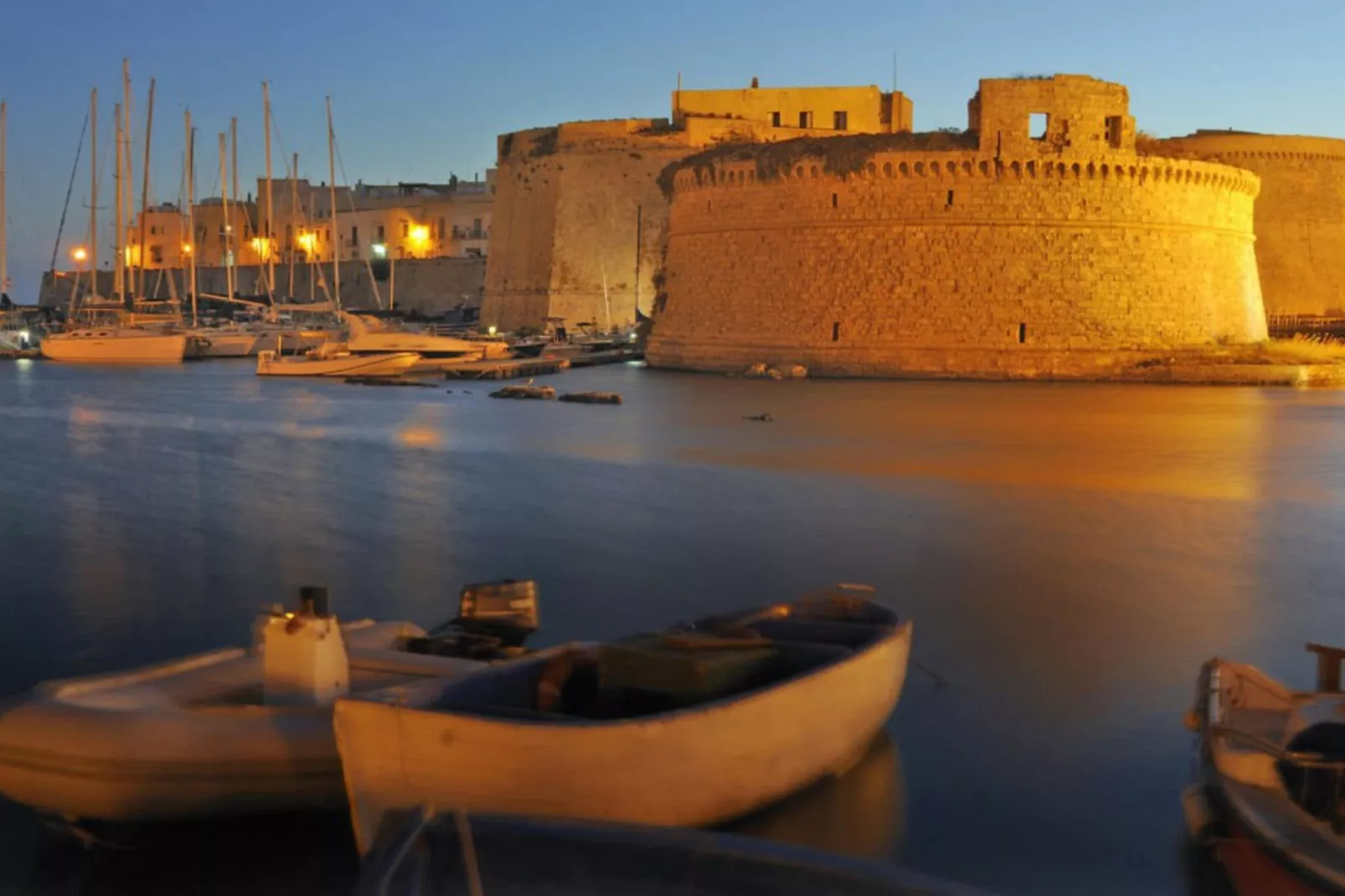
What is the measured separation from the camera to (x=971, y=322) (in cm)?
2012

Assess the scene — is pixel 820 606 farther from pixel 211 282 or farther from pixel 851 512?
pixel 211 282

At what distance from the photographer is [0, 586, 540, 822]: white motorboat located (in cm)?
336

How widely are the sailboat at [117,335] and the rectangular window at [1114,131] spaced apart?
17.5m

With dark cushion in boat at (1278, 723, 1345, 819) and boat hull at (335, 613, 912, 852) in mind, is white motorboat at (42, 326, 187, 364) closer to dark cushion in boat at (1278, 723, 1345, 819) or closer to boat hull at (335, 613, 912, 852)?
boat hull at (335, 613, 912, 852)

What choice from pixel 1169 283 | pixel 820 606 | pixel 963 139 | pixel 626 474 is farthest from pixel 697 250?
pixel 820 606

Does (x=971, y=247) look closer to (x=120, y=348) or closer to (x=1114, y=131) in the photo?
(x=1114, y=131)

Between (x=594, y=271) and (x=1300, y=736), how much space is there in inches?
1097

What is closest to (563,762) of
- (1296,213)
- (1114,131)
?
(1114,131)

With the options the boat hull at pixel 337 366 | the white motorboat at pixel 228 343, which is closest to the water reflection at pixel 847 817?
the boat hull at pixel 337 366

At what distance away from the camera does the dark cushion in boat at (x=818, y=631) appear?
414 centimetres

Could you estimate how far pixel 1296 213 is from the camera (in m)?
28.8

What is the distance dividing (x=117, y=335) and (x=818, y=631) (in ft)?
85.2

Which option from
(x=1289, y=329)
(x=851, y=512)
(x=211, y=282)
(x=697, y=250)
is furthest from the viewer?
(x=211, y=282)

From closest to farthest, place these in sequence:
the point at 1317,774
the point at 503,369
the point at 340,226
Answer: the point at 1317,774 < the point at 503,369 < the point at 340,226
